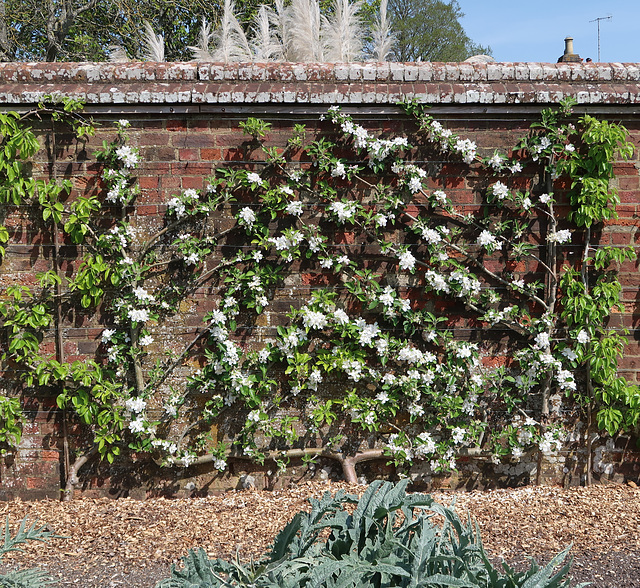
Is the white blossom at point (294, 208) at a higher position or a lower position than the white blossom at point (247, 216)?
higher

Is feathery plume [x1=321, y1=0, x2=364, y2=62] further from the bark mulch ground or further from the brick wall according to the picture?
the bark mulch ground

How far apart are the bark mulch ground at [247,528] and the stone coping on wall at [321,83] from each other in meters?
2.37

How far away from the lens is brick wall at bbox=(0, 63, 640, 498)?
361cm

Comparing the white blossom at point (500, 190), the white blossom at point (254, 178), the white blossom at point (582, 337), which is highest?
the white blossom at point (254, 178)

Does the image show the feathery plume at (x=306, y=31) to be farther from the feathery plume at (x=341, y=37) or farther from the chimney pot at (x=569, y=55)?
the chimney pot at (x=569, y=55)

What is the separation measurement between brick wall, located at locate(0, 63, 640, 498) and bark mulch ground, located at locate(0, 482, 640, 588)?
1037 millimetres

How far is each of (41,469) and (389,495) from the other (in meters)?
2.83

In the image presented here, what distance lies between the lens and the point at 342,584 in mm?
1504

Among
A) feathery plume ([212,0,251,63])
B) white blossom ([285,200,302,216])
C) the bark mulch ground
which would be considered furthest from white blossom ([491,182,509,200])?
feathery plume ([212,0,251,63])

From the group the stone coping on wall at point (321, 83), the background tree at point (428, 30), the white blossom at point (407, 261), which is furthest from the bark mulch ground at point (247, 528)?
the background tree at point (428, 30)

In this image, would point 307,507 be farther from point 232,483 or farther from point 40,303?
point 40,303

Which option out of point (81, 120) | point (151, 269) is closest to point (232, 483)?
point (151, 269)

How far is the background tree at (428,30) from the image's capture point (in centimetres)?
2014

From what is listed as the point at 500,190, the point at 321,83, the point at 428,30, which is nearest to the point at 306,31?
the point at 321,83
